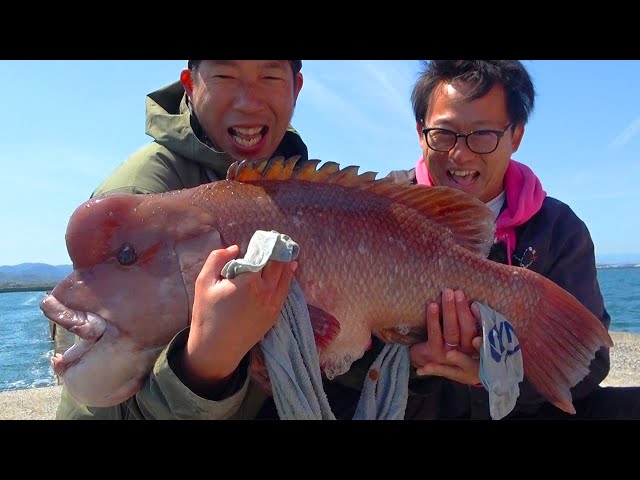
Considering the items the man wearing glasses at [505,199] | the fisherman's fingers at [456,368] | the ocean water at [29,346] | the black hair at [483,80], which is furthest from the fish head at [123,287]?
the ocean water at [29,346]

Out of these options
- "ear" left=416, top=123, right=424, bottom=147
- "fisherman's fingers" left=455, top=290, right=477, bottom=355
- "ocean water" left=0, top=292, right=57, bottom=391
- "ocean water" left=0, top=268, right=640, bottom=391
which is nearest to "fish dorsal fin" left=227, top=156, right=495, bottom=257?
"fisherman's fingers" left=455, top=290, right=477, bottom=355

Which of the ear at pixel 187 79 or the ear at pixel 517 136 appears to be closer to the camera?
the ear at pixel 187 79

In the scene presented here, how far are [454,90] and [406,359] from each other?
1.84 metres

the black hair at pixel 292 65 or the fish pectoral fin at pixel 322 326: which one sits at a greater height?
the black hair at pixel 292 65

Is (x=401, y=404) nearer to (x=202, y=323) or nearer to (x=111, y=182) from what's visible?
(x=202, y=323)

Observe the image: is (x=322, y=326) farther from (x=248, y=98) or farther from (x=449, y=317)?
(x=248, y=98)

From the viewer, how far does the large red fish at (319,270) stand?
216 centimetres

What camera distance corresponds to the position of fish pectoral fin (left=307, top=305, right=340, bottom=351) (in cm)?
237

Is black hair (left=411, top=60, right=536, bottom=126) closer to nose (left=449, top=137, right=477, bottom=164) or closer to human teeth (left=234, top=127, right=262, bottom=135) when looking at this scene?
nose (left=449, top=137, right=477, bottom=164)

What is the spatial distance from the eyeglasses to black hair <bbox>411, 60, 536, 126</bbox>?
0.85ft

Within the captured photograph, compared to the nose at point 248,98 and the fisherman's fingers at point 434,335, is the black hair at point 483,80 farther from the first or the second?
the fisherman's fingers at point 434,335

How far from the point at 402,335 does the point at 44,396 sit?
9.70m
